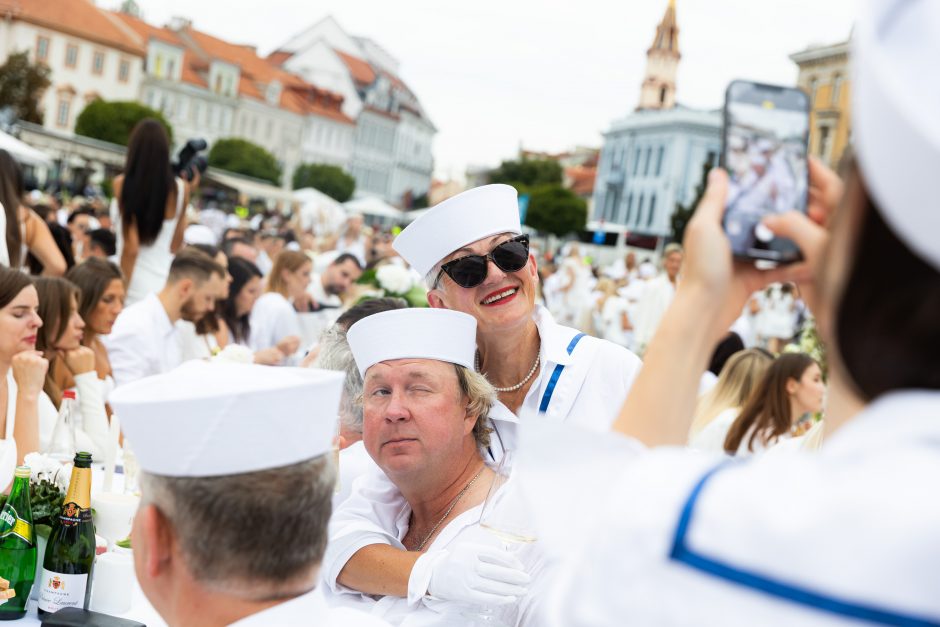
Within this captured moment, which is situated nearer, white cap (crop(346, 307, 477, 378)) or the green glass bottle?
the green glass bottle

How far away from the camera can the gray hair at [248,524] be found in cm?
174

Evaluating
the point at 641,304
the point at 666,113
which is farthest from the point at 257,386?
the point at 666,113

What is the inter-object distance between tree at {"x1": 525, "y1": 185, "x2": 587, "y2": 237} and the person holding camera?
6957cm

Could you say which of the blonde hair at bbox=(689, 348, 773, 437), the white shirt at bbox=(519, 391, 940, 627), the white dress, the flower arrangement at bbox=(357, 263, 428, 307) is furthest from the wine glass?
the white dress

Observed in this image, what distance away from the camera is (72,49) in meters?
66.9

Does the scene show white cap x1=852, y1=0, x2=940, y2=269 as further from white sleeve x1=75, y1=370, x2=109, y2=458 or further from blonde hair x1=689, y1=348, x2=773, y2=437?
blonde hair x1=689, y1=348, x2=773, y2=437

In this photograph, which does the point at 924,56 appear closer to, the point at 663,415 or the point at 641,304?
the point at 663,415

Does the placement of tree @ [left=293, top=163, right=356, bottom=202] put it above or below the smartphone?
above

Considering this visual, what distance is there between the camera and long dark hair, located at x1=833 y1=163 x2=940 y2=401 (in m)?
0.92

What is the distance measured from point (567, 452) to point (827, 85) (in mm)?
66209

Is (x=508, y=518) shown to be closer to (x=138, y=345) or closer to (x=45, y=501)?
(x=45, y=501)

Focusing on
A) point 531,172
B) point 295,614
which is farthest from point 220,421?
point 531,172

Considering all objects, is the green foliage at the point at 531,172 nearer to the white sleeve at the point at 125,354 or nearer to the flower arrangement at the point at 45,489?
the white sleeve at the point at 125,354

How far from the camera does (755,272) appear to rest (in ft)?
4.29
